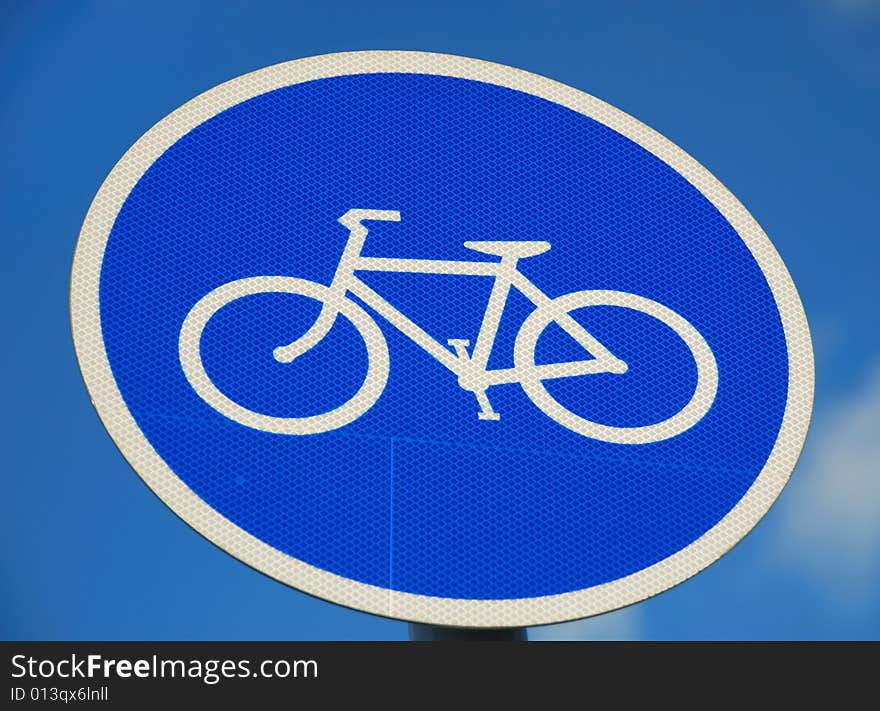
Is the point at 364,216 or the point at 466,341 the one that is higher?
the point at 364,216

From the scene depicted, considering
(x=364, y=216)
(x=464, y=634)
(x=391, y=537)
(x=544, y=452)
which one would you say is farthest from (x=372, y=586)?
(x=364, y=216)

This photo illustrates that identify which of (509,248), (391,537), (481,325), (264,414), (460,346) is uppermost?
(509,248)

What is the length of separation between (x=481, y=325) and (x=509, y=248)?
17.0 inches

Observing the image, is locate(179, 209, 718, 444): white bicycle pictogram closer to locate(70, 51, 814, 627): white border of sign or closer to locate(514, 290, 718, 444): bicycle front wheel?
locate(514, 290, 718, 444): bicycle front wheel

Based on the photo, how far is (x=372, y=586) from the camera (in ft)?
17.2

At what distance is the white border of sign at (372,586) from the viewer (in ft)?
17.2

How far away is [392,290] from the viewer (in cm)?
606

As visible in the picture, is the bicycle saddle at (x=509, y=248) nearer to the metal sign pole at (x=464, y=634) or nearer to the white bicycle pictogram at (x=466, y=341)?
the white bicycle pictogram at (x=466, y=341)

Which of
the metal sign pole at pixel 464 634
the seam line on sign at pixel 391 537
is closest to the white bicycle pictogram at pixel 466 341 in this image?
the seam line on sign at pixel 391 537

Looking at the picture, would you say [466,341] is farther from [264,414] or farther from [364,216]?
[264,414]

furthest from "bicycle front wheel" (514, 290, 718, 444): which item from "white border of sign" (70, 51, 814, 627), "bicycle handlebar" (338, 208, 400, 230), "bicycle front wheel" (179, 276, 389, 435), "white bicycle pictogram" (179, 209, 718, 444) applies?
"bicycle handlebar" (338, 208, 400, 230)

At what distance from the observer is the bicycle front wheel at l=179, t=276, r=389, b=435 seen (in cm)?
557
